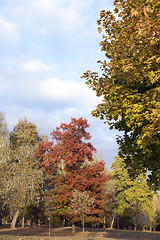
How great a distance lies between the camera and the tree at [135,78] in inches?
392

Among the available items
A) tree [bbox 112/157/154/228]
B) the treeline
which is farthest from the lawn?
tree [bbox 112/157/154/228]

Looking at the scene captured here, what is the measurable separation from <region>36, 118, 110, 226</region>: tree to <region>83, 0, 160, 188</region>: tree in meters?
18.4

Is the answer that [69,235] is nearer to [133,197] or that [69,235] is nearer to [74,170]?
[74,170]

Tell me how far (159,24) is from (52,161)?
26.0m

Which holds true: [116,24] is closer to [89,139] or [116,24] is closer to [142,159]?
[142,159]

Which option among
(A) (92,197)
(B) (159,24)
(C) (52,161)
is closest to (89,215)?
(A) (92,197)

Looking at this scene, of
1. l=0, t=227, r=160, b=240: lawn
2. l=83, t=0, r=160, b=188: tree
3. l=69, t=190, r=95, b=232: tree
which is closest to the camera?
l=83, t=0, r=160, b=188: tree

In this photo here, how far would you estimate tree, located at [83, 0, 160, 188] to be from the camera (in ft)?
32.7

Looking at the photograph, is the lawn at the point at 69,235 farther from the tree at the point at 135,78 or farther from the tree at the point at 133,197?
the tree at the point at 133,197

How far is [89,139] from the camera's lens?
1341 inches

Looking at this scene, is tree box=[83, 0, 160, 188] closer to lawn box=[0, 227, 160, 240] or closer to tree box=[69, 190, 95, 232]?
lawn box=[0, 227, 160, 240]

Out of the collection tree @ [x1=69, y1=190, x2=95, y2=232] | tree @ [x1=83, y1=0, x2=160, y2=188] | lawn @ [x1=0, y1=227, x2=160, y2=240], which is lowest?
lawn @ [x1=0, y1=227, x2=160, y2=240]

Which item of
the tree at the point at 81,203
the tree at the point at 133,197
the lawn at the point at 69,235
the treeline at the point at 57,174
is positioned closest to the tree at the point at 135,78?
the lawn at the point at 69,235

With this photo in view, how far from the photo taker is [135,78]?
36.5 ft
